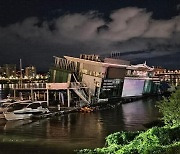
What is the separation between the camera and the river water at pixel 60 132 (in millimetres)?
27084

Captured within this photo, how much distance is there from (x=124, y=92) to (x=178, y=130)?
230 ft

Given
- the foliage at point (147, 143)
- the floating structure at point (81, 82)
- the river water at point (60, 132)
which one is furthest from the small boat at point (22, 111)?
the foliage at point (147, 143)

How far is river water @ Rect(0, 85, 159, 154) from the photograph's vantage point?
27084 millimetres

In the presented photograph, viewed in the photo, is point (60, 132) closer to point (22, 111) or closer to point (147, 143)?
point (22, 111)

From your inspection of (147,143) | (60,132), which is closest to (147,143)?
(147,143)

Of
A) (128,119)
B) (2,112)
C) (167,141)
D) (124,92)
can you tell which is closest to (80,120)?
(128,119)

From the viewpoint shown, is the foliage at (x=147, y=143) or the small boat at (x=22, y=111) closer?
the foliage at (x=147, y=143)

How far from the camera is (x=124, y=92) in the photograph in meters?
84.9

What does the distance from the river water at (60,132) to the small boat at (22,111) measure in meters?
1.47

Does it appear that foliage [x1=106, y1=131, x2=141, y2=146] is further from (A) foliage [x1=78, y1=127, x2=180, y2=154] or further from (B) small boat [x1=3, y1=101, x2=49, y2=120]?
(B) small boat [x1=3, y1=101, x2=49, y2=120]

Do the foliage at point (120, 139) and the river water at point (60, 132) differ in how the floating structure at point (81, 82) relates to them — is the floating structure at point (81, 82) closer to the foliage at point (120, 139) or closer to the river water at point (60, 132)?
the river water at point (60, 132)

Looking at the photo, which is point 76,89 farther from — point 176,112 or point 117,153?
point 117,153

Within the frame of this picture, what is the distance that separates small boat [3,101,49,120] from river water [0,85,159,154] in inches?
58.0

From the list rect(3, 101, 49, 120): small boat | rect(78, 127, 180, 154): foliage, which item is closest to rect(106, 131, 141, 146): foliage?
rect(78, 127, 180, 154): foliage
